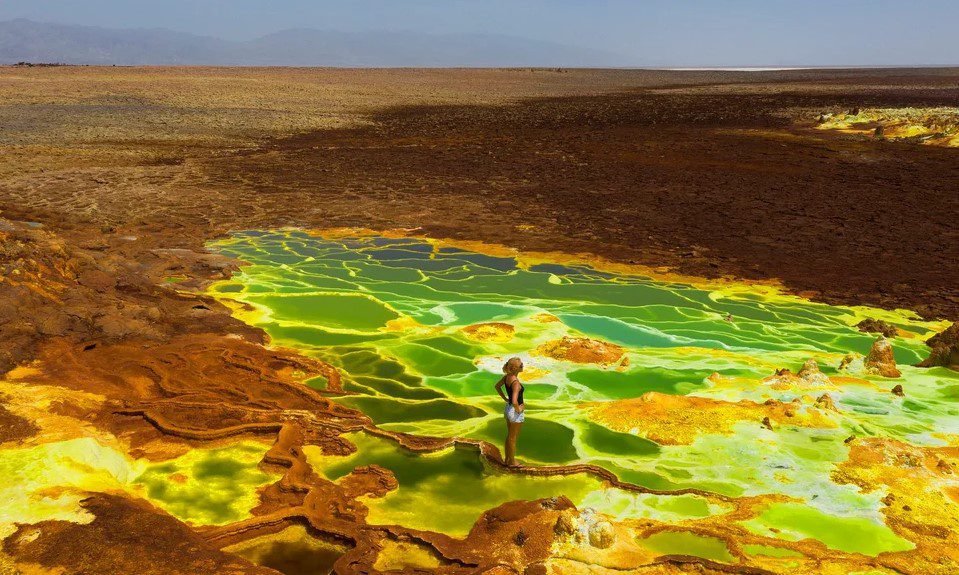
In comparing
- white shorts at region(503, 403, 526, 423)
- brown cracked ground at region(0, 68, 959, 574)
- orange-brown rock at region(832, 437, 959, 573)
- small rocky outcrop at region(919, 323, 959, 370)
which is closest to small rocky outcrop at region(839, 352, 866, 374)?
small rocky outcrop at region(919, 323, 959, 370)

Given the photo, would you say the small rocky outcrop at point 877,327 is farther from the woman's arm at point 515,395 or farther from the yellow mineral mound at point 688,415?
the woman's arm at point 515,395

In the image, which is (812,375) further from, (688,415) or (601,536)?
(601,536)

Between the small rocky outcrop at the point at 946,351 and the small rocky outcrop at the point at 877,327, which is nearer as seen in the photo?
the small rocky outcrop at the point at 946,351

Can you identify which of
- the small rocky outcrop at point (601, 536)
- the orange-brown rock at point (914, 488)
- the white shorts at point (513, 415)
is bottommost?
the orange-brown rock at point (914, 488)

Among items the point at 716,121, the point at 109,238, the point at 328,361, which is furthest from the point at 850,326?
the point at 716,121

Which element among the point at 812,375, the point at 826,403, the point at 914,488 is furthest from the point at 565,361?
the point at 914,488

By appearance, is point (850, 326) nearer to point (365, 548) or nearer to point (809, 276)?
point (809, 276)

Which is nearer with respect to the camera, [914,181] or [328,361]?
[328,361]

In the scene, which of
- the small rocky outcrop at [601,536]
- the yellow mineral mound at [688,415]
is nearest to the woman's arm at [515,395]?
the small rocky outcrop at [601,536]
